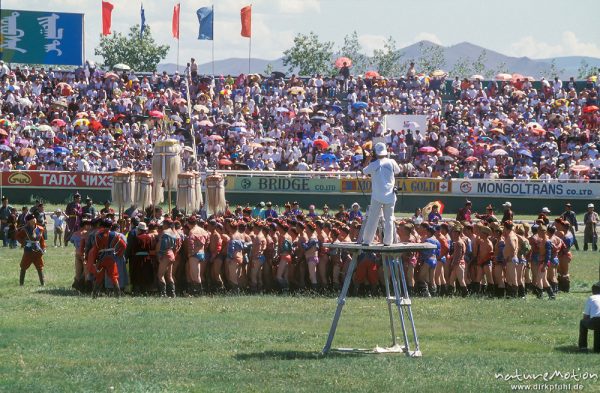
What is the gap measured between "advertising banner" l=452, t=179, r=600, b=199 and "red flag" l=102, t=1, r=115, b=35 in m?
22.3

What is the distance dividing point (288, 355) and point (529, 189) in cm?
3034

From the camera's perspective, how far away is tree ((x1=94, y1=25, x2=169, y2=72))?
99.2 metres

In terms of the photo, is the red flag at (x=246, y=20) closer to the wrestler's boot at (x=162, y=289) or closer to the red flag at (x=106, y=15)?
the red flag at (x=106, y=15)

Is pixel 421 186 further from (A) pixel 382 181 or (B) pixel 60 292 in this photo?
(A) pixel 382 181

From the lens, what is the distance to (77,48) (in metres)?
57.8

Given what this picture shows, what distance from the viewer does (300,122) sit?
160 ft

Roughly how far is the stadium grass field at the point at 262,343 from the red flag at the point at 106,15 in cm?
3652

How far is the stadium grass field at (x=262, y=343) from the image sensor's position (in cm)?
1299

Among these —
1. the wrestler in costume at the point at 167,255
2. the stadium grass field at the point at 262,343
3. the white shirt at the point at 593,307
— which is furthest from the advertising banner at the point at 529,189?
the white shirt at the point at 593,307

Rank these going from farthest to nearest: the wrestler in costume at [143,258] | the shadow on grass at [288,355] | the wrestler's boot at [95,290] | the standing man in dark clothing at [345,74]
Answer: the standing man in dark clothing at [345,74]
the wrestler in costume at [143,258]
the wrestler's boot at [95,290]
the shadow on grass at [288,355]

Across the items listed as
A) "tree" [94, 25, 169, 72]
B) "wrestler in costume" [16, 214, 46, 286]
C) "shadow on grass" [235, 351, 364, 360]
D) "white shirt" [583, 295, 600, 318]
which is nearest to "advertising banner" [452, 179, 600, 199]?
"wrestler in costume" [16, 214, 46, 286]

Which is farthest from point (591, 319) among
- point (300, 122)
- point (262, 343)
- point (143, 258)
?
point (300, 122)

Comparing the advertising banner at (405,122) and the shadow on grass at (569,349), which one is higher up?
the advertising banner at (405,122)

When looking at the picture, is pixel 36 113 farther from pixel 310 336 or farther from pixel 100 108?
pixel 310 336
